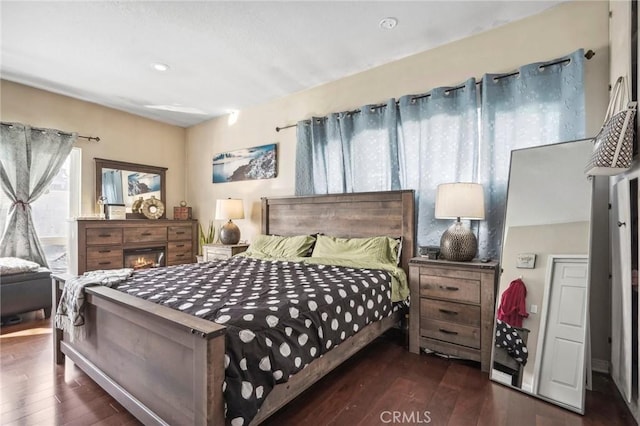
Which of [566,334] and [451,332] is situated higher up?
[566,334]

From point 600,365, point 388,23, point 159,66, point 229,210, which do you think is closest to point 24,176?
point 159,66

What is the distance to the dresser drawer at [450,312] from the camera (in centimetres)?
230

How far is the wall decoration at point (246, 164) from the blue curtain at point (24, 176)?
77.7 inches

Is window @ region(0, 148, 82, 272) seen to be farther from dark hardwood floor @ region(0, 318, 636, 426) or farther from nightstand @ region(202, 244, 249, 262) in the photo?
dark hardwood floor @ region(0, 318, 636, 426)

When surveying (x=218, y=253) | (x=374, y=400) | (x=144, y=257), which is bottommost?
(x=374, y=400)

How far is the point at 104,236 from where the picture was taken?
13.3 feet

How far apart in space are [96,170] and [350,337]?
4219 millimetres

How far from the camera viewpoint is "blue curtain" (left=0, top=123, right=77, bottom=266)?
142 inches

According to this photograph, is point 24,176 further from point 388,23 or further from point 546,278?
point 546,278

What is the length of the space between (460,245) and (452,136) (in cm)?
100

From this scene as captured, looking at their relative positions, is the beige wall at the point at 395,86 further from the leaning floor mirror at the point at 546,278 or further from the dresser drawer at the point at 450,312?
the dresser drawer at the point at 450,312

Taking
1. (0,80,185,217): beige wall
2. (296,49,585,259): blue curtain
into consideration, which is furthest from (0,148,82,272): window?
(296,49,585,259): blue curtain

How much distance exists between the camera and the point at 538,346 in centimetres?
198

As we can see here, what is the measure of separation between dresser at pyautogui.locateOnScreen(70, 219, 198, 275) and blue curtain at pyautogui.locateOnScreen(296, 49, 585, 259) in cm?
258
